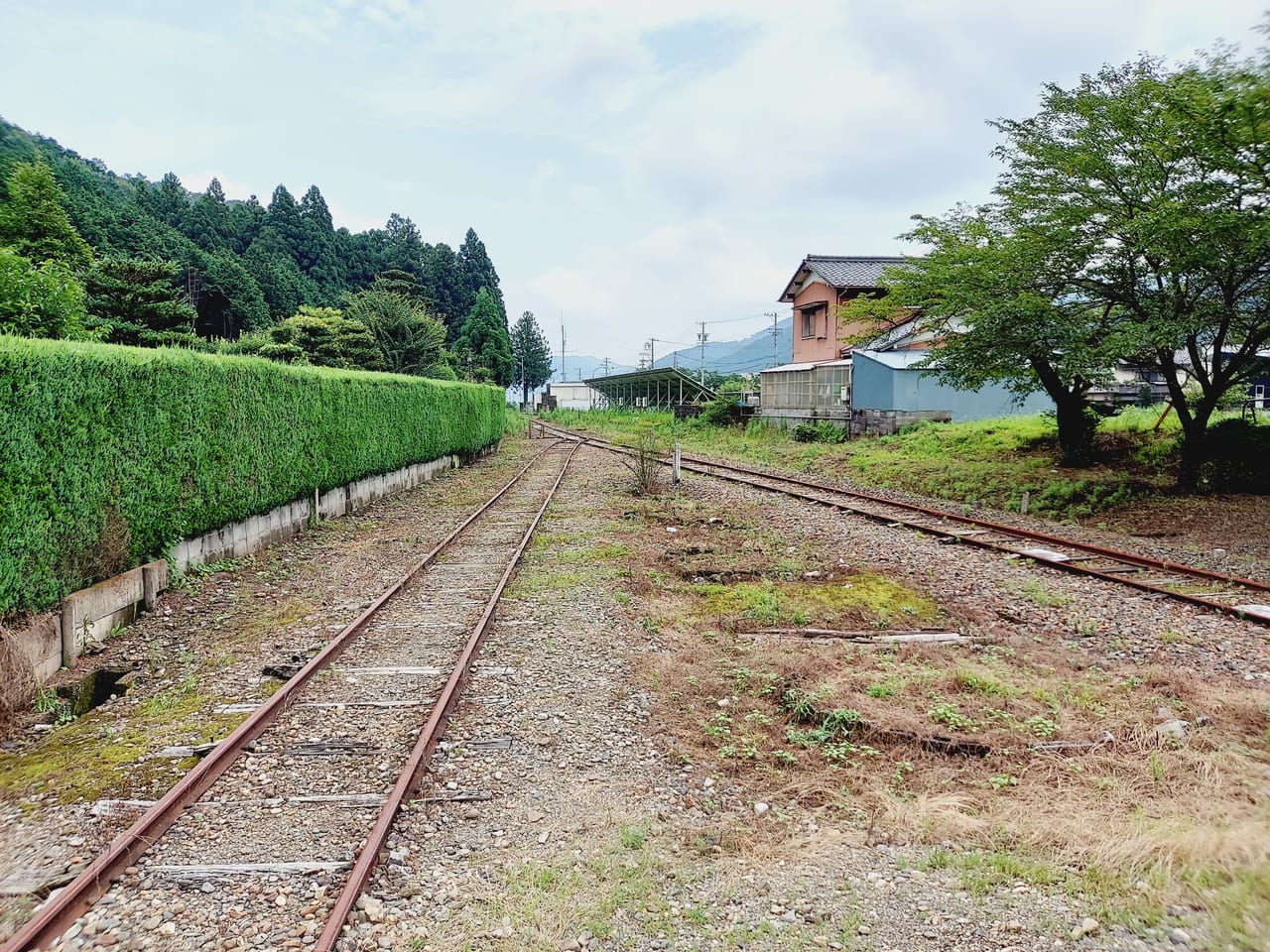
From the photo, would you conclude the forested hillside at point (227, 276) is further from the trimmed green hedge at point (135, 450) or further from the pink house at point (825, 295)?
the pink house at point (825, 295)

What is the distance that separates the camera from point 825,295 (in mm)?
30500

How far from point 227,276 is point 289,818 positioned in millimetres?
53811

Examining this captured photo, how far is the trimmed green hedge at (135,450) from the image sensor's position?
17.1ft

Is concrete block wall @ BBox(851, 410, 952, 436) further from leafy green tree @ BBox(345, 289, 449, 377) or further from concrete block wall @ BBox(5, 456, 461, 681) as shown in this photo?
leafy green tree @ BBox(345, 289, 449, 377)

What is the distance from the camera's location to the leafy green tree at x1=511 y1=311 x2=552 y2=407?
85.5 meters

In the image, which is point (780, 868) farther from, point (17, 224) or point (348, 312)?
point (348, 312)

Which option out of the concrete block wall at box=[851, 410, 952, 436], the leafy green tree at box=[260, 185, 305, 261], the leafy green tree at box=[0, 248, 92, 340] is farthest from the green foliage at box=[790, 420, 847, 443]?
the leafy green tree at box=[260, 185, 305, 261]

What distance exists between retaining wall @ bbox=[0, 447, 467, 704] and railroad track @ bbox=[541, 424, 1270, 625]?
8623 millimetres

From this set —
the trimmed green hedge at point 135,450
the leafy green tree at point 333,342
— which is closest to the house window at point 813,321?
the leafy green tree at point 333,342

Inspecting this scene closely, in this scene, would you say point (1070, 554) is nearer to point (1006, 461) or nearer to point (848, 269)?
point (1006, 461)

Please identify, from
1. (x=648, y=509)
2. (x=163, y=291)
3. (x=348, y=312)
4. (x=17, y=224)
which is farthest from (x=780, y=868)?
(x=348, y=312)

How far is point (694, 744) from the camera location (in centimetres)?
433

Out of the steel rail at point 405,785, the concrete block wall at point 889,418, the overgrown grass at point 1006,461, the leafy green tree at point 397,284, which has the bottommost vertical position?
the steel rail at point 405,785

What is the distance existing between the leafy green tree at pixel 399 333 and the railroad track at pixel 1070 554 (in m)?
23.0
